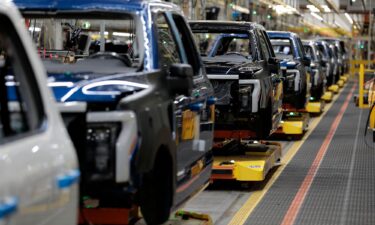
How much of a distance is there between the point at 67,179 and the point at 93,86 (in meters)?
1.29

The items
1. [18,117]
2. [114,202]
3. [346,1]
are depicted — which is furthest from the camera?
[346,1]

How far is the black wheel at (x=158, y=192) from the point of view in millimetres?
4922

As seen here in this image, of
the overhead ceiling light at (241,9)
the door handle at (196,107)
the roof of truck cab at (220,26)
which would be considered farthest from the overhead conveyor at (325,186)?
the overhead ceiling light at (241,9)

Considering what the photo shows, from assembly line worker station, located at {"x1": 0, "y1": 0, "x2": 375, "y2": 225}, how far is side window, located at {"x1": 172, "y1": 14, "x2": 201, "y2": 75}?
11mm

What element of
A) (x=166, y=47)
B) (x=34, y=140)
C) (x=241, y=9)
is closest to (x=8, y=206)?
(x=34, y=140)

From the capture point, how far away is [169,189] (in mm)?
5164

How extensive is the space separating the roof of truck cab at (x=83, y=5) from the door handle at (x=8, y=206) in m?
2.84

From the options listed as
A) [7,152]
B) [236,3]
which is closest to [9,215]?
[7,152]

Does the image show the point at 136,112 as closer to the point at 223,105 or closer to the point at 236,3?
the point at 223,105

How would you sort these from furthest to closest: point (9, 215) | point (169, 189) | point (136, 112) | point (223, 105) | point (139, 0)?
point (223, 105) → point (139, 0) → point (169, 189) → point (136, 112) → point (9, 215)

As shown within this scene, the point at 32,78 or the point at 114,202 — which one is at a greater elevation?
the point at 32,78

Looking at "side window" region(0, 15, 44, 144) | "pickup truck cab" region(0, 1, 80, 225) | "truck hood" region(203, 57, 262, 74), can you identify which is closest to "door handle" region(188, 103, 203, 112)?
"pickup truck cab" region(0, 1, 80, 225)

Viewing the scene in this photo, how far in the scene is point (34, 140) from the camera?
10.4ft

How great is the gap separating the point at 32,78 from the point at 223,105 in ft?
21.9
